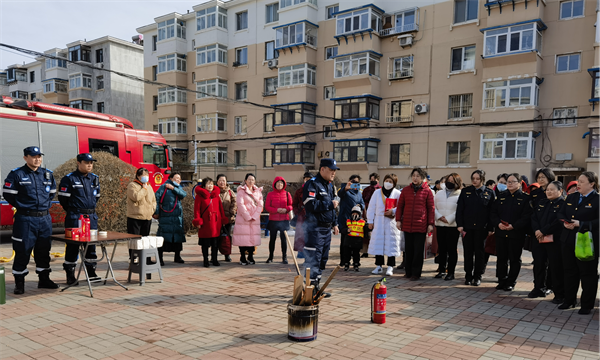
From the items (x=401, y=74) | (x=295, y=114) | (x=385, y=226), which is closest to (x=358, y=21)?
(x=401, y=74)

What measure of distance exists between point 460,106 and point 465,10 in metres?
5.91

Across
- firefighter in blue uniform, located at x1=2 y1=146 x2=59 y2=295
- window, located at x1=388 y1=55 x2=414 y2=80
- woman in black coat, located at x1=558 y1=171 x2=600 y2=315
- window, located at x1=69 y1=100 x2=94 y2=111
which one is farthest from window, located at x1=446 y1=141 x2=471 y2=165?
window, located at x1=69 y1=100 x2=94 y2=111

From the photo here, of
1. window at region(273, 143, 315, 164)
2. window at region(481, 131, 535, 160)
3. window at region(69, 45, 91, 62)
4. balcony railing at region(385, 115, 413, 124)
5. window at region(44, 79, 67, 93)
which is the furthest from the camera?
window at region(44, 79, 67, 93)

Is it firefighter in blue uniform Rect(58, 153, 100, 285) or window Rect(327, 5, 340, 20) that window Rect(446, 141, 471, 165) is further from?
firefighter in blue uniform Rect(58, 153, 100, 285)

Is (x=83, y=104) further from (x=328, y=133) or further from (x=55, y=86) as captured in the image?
(x=328, y=133)

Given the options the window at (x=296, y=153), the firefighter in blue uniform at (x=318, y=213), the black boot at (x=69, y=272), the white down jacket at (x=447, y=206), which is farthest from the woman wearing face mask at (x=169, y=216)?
the window at (x=296, y=153)

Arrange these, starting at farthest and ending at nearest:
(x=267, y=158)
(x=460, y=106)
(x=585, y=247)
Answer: (x=267, y=158)
(x=460, y=106)
(x=585, y=247)

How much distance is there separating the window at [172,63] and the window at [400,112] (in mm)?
20424

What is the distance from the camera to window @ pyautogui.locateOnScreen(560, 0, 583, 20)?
21.7 metres

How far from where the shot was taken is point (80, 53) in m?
43.4

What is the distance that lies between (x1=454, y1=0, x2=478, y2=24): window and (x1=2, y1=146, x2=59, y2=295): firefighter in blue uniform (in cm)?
2566

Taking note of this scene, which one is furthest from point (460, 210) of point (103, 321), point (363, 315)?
point (103, 321)

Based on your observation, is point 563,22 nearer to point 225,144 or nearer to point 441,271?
point 441,271

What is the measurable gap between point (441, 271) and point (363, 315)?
338cm
